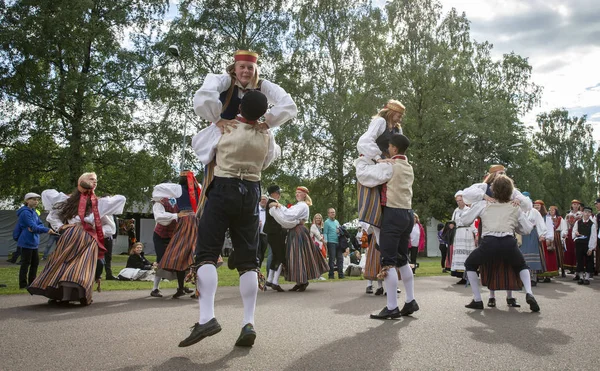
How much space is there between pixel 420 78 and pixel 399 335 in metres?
29.2

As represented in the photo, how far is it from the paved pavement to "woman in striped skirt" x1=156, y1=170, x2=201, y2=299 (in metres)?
0.82

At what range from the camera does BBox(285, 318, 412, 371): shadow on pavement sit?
334 cm

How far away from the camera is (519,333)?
4.74 metres

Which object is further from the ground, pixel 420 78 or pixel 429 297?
pixel 420 78

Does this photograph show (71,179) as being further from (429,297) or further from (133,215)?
(429,297)

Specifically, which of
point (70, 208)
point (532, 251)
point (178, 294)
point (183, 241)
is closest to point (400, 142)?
point (183, 241)

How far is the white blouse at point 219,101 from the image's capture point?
3.96 m

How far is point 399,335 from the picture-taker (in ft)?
14.7

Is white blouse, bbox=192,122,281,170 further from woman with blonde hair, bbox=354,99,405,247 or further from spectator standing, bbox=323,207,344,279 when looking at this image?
spectator standing, bbox=323,207,344,279

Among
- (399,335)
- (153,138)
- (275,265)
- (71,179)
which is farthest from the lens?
(153,138)

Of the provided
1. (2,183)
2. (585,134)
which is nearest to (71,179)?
(2,183)

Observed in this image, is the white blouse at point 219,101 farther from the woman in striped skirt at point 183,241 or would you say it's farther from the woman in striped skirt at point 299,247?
the woman in striped skirt at point 299,247

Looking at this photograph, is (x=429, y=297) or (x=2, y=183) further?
(x=2, y=183)

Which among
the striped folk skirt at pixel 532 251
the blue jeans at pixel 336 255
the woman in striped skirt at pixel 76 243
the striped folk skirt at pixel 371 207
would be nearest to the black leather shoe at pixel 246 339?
the striped folk skirt at pixel 371 207
